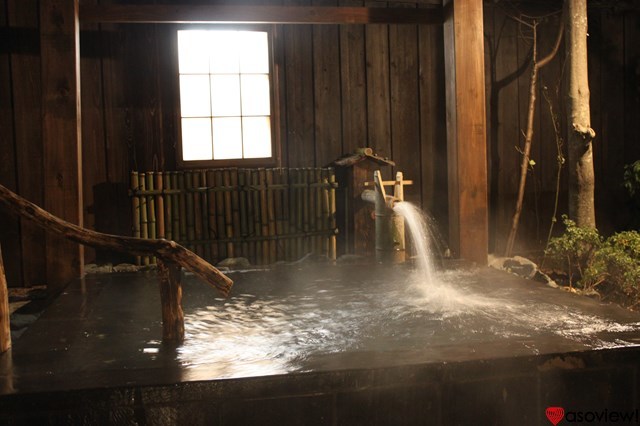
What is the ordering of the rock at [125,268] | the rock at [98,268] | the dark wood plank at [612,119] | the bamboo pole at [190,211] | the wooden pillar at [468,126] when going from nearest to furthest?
the wooden pillar at [468,126]
the rock at [98,268]
the rock at [125,268]
the bamboo pole at [190,211]
the dark wood plank at [612,119]

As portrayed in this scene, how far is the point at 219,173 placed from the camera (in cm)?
716

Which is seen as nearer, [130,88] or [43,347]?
[43,347]

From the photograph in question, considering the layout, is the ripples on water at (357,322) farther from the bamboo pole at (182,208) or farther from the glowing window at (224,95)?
the glowing window at (224,95)

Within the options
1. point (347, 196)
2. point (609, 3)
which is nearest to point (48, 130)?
point (347, 196)

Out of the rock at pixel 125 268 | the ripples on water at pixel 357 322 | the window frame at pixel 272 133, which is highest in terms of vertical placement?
the window frame at pixel 272 133

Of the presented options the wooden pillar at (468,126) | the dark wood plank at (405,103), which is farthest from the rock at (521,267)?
the dark wood plank at (405,103)

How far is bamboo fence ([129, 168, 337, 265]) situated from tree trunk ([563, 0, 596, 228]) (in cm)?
271

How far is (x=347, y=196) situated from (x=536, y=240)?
2.65 m

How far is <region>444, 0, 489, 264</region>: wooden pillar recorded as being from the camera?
6.08 meters

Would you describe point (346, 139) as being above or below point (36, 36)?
below

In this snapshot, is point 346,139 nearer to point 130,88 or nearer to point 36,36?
point 130,88

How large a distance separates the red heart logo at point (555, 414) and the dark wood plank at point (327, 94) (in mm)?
4805

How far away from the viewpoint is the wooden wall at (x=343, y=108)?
6.81 metres

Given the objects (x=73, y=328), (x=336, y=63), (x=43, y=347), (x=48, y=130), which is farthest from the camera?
(x=336, y=63)
